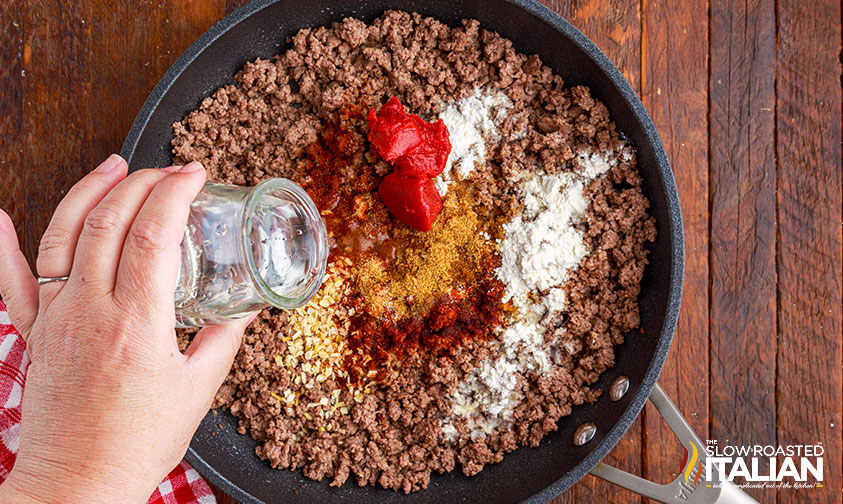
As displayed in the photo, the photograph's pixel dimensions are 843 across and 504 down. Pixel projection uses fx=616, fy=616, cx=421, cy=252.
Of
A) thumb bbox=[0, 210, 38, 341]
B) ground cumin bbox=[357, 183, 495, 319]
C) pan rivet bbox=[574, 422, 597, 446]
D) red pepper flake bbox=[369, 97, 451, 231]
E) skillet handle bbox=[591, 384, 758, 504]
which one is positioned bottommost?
skillet handle bbox=[591, 384, 758, 504]

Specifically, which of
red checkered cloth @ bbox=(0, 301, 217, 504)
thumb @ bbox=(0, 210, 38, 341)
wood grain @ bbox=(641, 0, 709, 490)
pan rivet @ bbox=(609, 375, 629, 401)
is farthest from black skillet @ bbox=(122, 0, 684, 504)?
thumb @ bbox=(0, 210, 38, 341)

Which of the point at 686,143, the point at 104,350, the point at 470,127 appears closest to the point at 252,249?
the point at 104,350

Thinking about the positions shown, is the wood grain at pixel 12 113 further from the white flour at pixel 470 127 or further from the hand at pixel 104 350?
the white flour at pixel 470 127

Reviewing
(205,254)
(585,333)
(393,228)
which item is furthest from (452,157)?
(205,254)

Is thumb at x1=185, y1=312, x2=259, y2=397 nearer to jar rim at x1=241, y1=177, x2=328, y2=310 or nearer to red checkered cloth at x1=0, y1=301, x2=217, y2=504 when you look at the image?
jar rim at x1=241, y1=177, x2=328, y2=310

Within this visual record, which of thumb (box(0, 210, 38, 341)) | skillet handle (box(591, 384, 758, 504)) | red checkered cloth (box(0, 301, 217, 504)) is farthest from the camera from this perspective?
red checkered cloth (box(0, 301, 217, 504))

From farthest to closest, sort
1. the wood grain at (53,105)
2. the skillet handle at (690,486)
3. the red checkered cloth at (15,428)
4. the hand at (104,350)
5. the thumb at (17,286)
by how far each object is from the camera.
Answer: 1. the wood grain at (53,105)
2. the red checkered cloth at (15,428)
3. the skillet handle at (690,486)
4. the thumb at (17,286)
5. the hand at (104,350)

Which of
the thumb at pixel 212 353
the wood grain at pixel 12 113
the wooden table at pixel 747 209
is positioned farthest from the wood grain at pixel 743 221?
the wood grain at pixel 12 113
